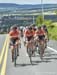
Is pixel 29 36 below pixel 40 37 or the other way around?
the other way around

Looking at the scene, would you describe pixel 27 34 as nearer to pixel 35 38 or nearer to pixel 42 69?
pixel 35 38

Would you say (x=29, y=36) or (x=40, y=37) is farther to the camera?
(x=40, y=37)

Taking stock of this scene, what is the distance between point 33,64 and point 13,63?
3.53 ft

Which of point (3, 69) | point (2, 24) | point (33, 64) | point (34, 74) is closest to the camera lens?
point (34, 74)

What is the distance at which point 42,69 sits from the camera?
16312 millimetres

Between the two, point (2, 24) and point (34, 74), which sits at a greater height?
point (34, 74)

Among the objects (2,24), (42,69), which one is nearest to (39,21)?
(2,24)

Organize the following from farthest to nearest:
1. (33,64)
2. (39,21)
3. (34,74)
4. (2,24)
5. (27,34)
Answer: (2,24) < (39,21) < (27,34) < (33,64) < (34,74)

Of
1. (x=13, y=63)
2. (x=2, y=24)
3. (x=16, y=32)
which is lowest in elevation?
(x=2, y=24)

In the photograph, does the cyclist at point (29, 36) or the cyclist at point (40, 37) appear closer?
the cyclist at point (29, 36)

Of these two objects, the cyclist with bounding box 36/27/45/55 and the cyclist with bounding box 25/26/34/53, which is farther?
the cyclist with bounding box 36/27/45/55

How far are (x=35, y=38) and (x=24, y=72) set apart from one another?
21.7ft

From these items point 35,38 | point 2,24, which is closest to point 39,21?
point 2,24

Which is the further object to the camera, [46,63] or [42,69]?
[46,63]
